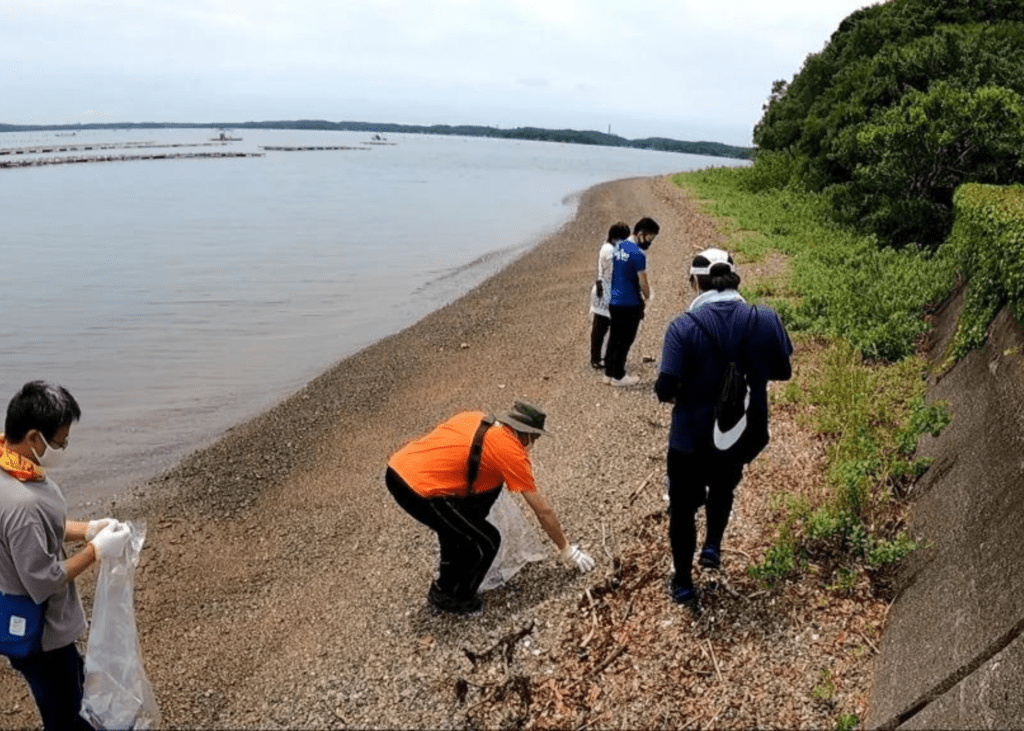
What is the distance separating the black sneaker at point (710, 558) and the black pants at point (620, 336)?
425 centimetres

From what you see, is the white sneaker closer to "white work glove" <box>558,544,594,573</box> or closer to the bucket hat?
"white work glove" <box>558,544,594,573</box>

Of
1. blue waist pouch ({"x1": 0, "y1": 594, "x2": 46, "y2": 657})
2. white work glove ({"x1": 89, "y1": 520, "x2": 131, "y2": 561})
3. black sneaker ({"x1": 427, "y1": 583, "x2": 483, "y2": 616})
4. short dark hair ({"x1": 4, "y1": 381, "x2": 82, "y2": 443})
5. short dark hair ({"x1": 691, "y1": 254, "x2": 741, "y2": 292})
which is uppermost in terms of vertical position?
short dark hair ({"x1": 691, "y1": 254, "x2": 741, "y2": 292})

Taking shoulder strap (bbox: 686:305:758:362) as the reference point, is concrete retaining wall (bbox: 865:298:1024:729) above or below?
below

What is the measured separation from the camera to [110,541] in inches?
148

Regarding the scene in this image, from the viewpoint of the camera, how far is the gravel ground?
406 cm

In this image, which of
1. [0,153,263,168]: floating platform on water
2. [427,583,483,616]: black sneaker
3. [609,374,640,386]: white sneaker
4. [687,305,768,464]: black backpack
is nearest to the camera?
[687,305,768,464]: black backpack

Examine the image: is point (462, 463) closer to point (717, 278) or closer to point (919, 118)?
point (717, 278)

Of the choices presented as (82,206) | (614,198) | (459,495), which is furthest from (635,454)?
(82,206)

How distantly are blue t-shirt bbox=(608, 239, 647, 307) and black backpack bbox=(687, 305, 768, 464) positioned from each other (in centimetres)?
423

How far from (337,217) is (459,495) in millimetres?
32925

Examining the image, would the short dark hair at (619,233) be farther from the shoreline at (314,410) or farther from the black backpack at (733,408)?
the black backpack at (733,408)

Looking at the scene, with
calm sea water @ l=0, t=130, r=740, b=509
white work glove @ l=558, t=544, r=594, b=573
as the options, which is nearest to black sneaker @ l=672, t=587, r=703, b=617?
white work glove @ l=558, t=544, r=594, b=573

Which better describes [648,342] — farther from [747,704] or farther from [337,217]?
[337,217]

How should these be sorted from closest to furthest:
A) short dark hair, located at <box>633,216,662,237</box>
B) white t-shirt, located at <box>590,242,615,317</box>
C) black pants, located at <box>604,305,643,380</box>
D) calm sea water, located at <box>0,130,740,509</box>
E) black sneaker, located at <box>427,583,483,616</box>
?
→ black sneaker, located at <box>427,583,483,616</box>
short dark hair, located at <box>633,216,662,237</box>
white t-shirt, located at <box>590,242,615,317</box>
black pants, located at <box>604,305,643,380</box>
calm sea water, located at <box>0,130,740,509</box>
